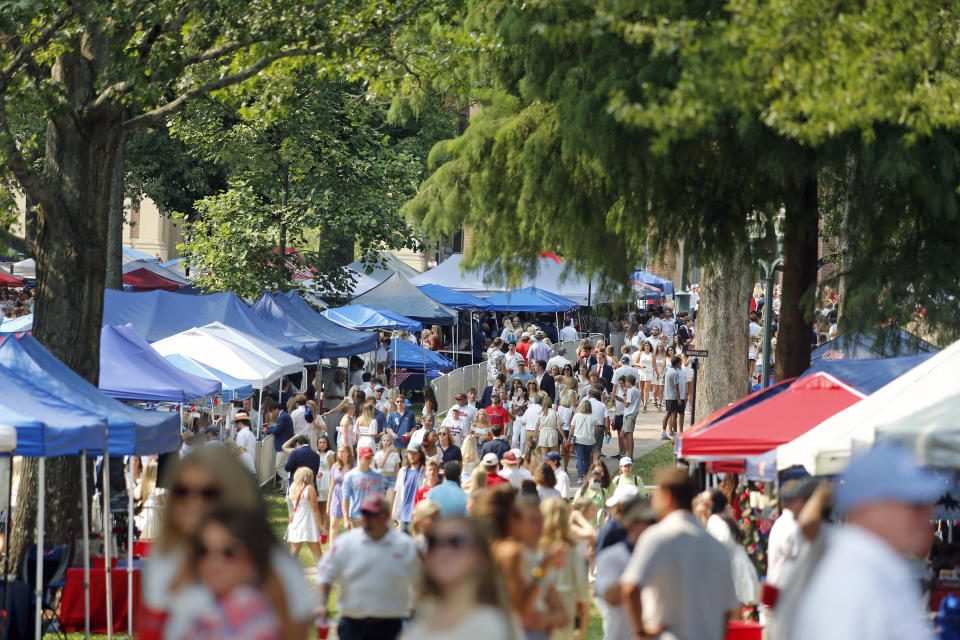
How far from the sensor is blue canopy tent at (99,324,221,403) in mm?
15961

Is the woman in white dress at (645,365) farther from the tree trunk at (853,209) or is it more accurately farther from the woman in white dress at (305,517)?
the woman in white dress at (305,517)

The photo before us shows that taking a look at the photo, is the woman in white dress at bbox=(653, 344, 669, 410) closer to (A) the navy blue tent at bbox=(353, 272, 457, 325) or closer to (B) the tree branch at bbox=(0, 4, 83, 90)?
(A) the navy blue tent at bbox=(353, 272, 457, 325)

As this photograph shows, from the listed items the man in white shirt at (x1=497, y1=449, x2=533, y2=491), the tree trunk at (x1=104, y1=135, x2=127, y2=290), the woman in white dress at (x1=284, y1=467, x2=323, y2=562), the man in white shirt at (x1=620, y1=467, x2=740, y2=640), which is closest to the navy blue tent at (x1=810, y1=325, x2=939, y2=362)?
the man in white shirt at (x1=497, y1=449, x2=533, y2=491)

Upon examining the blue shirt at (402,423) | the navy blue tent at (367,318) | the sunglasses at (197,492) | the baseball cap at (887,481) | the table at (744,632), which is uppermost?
the navy blue tent at (367,318)

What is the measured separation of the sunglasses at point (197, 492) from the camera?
4.36 m

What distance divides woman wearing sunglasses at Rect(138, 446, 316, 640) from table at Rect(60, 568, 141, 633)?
25.5ft

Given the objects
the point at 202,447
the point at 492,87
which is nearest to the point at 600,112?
the point at 492,87

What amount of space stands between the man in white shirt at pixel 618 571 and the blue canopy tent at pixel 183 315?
16.1m

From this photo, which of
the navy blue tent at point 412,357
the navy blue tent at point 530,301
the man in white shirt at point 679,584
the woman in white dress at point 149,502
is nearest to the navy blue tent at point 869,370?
the man in white shirt at point 679,584

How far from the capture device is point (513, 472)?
14000 millimetres

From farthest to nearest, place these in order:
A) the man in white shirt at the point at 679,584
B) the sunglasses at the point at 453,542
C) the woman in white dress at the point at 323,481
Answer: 1. the woman in white dress at the point at 323,481
2. the man in white shirt at the point at 679,584
3. the sunglasses at the point at 453,542

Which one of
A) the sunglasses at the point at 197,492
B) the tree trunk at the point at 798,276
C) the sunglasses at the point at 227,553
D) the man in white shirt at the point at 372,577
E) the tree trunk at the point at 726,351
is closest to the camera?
the sunglasses at the point at 227,553

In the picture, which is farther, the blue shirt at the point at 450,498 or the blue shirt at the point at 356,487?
the blue shirt at the point at 356,487

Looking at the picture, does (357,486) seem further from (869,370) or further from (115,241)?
(115,241)
